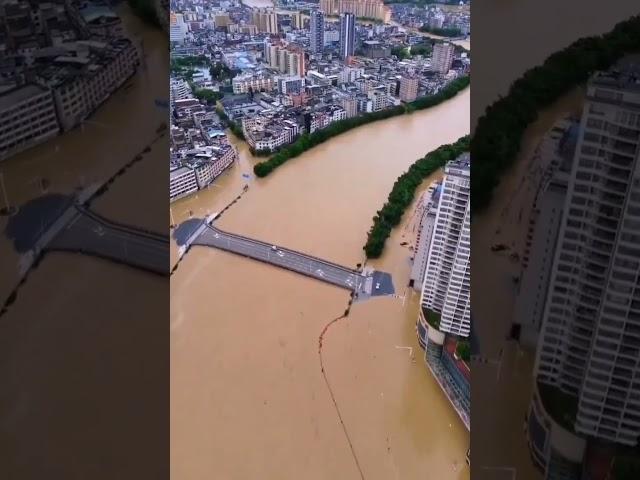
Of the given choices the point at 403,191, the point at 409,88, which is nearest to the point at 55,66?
the point at 403,191

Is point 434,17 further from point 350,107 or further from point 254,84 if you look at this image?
point 254,84

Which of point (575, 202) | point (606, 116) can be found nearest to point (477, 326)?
point (575, 202)

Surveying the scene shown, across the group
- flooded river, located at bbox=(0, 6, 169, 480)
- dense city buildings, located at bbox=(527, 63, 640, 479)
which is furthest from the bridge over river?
dense city buildings, located at bbox=(527, 63, 640, 479)

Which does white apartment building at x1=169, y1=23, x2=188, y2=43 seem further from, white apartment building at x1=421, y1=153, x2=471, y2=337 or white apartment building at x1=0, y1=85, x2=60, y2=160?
white apartment building at x1=421, y1=153, x2=471, y2=337

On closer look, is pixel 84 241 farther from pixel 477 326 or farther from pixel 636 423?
pixel 636 423

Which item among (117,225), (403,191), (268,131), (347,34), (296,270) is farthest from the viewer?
(347,34)

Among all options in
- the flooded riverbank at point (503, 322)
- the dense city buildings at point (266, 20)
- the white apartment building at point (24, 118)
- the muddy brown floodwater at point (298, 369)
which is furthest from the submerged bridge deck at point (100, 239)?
the dense city buildings at point (266, 20)
